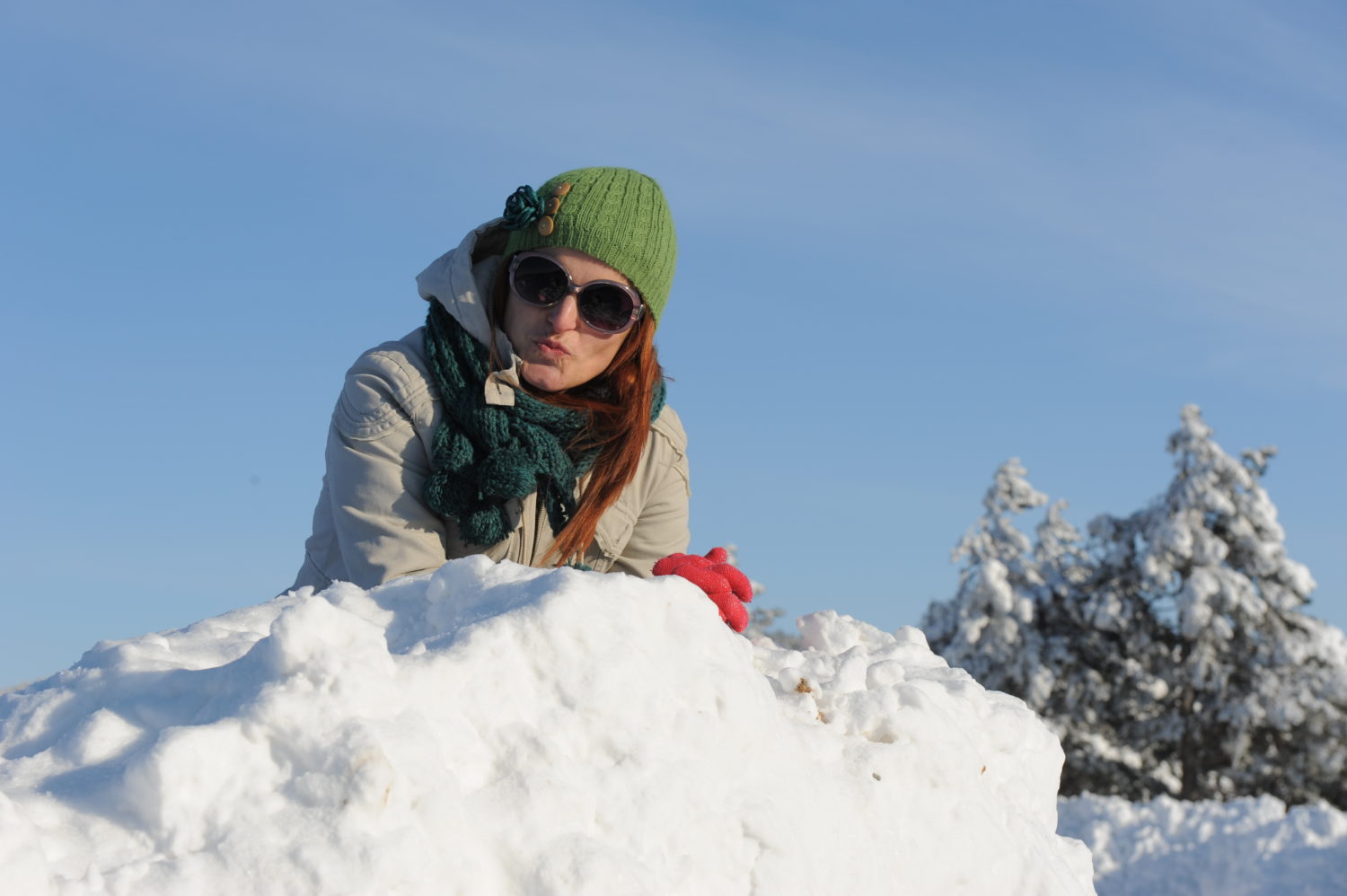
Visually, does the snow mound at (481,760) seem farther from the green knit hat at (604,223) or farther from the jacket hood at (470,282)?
the green knit hat at (604,223)

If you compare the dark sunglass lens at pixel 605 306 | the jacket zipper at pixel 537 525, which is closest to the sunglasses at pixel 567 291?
the dark sunglass lens at pixel 605 306

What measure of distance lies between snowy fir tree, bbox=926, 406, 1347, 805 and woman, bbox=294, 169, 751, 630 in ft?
60.5

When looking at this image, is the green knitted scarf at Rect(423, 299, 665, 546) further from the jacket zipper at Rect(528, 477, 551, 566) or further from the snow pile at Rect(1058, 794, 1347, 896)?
the snow pile at Rect(1058, 794, 1347, 896)

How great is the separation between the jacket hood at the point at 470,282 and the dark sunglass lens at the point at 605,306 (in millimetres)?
257

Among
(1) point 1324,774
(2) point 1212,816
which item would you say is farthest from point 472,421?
(1) point 1324,774

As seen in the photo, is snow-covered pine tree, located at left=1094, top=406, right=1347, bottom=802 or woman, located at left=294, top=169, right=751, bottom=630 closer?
woman, located at left=294, top=169, right=751, bottom=630

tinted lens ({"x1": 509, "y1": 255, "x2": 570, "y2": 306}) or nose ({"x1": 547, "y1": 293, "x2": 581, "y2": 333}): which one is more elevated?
tinted lens ({"x1": 509, "y1": 255, "x2": 570, "y2": 306})

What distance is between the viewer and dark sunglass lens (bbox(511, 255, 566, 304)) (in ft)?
11.9

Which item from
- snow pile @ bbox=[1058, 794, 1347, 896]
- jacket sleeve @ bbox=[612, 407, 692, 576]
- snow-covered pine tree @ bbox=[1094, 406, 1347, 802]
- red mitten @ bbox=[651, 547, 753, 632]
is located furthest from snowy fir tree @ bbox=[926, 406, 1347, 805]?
red mitten @ bbox=[651, 547, 753, 632]

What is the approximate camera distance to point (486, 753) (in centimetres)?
198

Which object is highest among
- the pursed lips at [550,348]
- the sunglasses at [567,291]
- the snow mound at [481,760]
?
the sunglasses at [567,291]

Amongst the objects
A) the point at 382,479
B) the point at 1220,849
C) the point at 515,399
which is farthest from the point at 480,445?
the point at 1220,849

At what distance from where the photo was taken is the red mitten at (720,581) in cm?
295

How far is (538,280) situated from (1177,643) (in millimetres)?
20398
